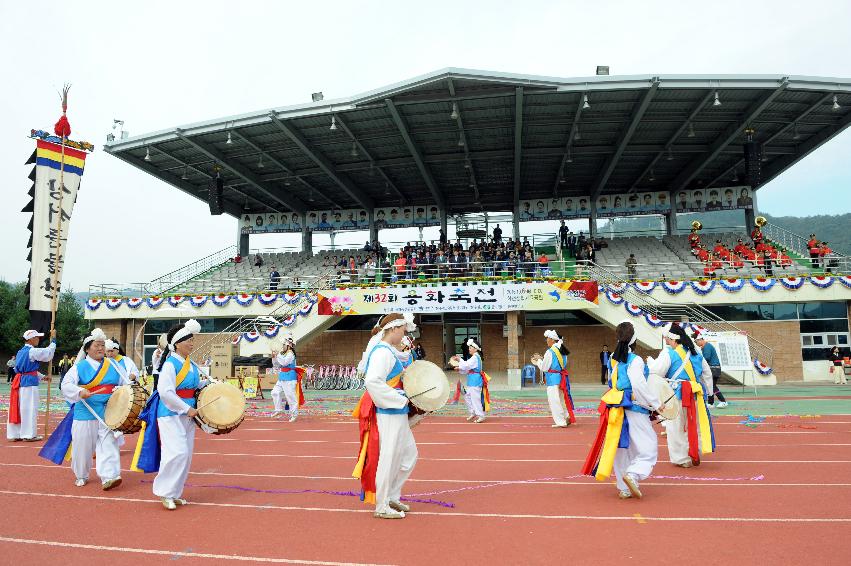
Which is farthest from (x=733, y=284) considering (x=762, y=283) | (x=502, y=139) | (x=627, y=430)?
(x=627, y=430)

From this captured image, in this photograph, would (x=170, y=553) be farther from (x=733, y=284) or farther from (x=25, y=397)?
(x=733, y=284)

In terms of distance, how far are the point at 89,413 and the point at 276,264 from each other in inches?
1000

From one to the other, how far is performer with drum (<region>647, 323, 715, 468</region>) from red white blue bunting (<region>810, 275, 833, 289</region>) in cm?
1675

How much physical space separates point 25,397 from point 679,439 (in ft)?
34.2

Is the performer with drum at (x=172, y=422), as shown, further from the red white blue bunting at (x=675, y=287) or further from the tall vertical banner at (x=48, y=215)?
the red white blue bunting at (x=675, y=287)

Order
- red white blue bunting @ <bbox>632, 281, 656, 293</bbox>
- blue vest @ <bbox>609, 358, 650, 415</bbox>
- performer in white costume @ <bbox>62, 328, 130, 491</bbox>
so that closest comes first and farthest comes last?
blue vest @ <bbox>609, 358, 650, 415</bbox>
performer in white costume @ <bbox>62, 328, 130, 491</bbox>
red white blue bunting @ <bbox>632, 281, 656, 293</bbox>

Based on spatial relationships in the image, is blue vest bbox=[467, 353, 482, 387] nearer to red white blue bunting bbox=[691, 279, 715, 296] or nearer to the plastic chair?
the plastic chair

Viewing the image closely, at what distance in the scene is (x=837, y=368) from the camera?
19.5 meters

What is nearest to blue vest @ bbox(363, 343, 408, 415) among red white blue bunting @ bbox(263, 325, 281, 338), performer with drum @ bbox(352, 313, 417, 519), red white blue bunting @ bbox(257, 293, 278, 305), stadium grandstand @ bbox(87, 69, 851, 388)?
performer with drum @ bbox(352, 313, 417, 519)

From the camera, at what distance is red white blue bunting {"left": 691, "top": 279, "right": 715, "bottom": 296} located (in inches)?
817

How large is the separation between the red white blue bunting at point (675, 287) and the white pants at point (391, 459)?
18.1 metres

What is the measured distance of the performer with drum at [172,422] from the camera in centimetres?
542

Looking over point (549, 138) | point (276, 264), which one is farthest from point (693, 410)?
point (276, 264)

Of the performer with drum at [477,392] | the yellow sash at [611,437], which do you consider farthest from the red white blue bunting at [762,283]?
the yellow sash at [611,437]
